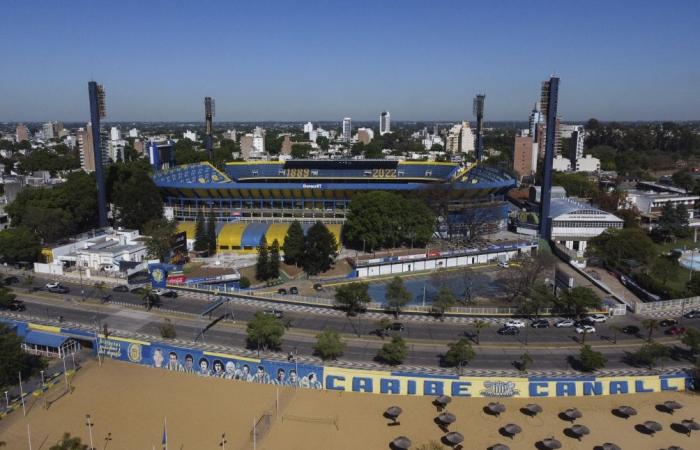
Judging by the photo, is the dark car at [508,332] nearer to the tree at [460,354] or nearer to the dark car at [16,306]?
the tree at [460,354]

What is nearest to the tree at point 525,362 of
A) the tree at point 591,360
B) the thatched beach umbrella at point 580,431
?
the tree at point 591,360

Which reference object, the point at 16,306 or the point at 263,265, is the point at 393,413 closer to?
the point at 263,265

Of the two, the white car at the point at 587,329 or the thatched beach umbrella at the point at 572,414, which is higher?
the white car at the point at 587,329

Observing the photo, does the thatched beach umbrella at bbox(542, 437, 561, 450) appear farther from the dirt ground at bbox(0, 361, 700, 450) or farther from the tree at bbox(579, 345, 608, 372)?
the tree at bbox(579, 345, 608, 372)

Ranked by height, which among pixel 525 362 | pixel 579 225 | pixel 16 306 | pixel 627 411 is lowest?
pixel 627 411

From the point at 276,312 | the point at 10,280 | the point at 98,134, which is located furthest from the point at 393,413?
the point at 98,134

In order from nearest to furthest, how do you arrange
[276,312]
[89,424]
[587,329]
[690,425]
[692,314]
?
[690,425], [89,424], [587,329], [276,312], [692,314]

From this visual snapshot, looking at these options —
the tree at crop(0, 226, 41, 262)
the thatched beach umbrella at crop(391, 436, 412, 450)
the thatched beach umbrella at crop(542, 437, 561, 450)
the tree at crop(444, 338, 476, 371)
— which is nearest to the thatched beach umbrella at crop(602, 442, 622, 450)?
the thatched beach umbrella at crop(542, 437, 561, 450)
